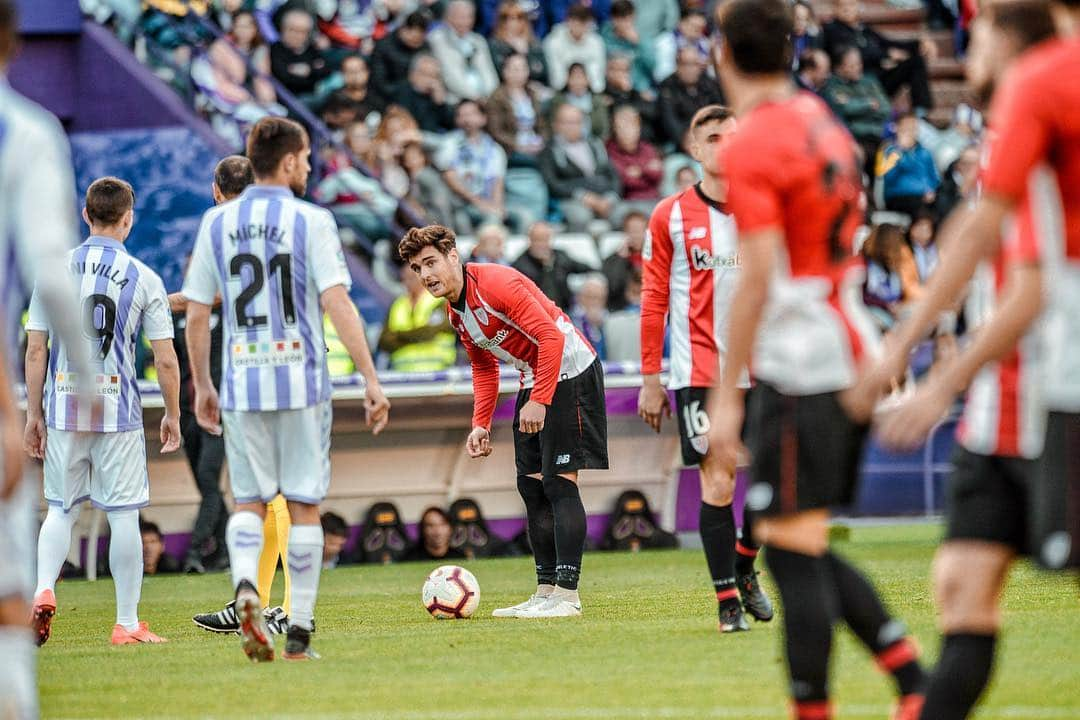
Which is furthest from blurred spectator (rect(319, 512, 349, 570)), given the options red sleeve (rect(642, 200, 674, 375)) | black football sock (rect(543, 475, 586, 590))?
red sleeve (rect(642, 200, 674, 375))

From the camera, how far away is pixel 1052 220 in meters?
4.17

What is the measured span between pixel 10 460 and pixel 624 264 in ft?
43.2

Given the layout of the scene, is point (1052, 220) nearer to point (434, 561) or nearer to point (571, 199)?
point (434, 561)

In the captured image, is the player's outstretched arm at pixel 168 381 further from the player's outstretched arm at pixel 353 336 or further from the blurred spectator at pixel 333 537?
the blurred spectator at pixel 333 537

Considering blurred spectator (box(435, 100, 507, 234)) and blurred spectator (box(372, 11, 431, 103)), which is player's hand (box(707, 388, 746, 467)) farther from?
blurred spectator (box(372, 11, 431, 103))

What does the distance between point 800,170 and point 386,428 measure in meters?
10.3

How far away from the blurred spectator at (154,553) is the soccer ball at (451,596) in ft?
16.2

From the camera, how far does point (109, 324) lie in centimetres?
885

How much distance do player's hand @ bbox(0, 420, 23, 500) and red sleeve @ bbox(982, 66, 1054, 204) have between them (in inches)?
90.7

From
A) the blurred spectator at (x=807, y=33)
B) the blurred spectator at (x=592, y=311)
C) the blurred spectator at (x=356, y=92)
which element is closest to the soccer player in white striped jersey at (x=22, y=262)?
the blurred spectator at (x=592, y=311)

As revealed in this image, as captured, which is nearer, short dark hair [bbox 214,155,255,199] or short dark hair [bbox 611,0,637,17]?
short dark hair [bbox 214,155,255,199]

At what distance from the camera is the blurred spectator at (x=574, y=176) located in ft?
61.0

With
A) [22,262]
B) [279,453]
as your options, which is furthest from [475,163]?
[22,262]

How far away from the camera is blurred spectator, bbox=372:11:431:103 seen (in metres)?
18.7
